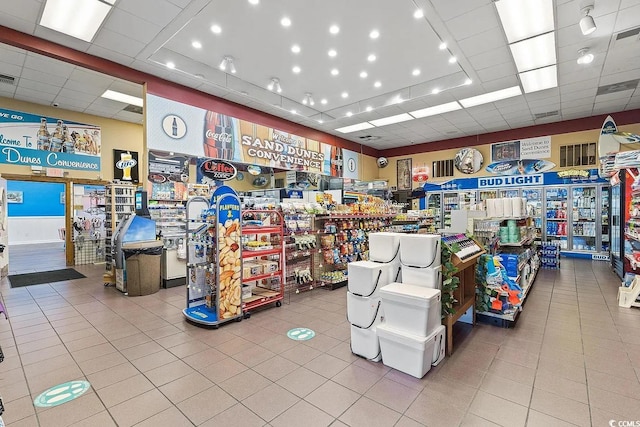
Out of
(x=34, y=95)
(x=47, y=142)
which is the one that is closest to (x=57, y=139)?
(x=47, y=142)

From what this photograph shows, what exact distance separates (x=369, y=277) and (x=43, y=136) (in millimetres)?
9054

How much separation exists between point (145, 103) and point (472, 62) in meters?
6.32

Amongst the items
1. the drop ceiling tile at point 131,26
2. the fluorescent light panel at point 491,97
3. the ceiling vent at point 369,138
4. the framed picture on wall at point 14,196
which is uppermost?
the drop ceiling tile at point 131,26

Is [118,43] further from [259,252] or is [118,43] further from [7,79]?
[259,252]

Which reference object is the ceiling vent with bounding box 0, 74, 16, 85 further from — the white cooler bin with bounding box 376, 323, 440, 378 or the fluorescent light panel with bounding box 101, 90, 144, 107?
the white cooler bin with bounding box 376, 323, 440, 378

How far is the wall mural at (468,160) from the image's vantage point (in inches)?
410

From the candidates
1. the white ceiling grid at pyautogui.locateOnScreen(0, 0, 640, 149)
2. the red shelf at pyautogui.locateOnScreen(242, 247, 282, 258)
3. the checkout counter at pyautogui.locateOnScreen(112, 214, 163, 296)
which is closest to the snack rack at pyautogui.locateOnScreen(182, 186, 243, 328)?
the red shelf at pyautogui.locateOnScreen(242, 247, 282, 258)

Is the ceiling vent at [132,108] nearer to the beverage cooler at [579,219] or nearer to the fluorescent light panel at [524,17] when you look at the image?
the fluorescent light panel at [524,17]

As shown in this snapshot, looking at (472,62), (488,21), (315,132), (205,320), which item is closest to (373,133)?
(315,132)

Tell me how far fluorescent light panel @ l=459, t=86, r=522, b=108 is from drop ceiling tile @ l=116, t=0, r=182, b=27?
21.0 ft

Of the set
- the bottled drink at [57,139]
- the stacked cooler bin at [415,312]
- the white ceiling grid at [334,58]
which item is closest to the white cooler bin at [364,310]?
the stacked cooler bin at [415,312]

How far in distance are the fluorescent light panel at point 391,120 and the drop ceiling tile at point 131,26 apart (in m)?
5.96

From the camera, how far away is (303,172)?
9125mm

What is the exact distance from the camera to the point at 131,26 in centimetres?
441
